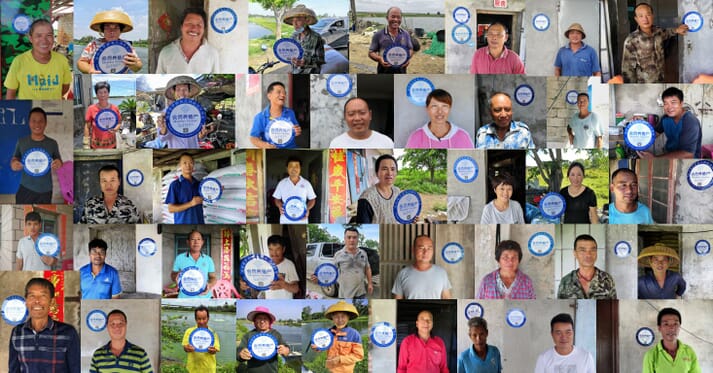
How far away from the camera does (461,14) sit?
4680 mm

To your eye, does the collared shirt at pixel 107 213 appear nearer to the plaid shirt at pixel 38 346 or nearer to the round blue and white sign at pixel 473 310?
the plaid shirt at pixel 38 346

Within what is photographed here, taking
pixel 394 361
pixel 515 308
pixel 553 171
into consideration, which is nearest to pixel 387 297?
pixel 394 361

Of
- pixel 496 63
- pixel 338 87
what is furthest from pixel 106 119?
pixel 496 63

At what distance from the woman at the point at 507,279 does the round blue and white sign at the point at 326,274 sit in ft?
2.51

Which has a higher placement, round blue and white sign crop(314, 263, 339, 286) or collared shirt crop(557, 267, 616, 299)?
round blue and white sign crop(314, 263, 339, 286)

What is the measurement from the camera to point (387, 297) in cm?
467

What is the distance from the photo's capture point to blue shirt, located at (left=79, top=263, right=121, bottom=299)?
4.66 m

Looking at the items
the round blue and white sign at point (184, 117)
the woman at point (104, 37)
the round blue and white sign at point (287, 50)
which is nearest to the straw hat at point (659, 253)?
the round blue and white sign at point (287, 50)

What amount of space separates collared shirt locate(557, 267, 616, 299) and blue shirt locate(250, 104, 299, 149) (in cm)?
160

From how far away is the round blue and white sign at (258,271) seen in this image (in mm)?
4660

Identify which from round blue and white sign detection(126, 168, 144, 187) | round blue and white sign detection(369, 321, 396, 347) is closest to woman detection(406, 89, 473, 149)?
round blue and white sign detection(369, 321, 396, 347)

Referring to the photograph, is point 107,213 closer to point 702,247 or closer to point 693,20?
point 702,247

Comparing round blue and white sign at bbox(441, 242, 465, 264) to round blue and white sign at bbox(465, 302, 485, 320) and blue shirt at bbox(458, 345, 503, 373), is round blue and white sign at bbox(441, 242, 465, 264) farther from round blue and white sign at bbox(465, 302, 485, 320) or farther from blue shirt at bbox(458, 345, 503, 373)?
blue shirt at bbox(458, 345, 503, 373)

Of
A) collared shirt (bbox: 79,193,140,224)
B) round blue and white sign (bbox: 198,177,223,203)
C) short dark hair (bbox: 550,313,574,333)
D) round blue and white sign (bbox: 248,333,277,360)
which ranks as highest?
round blue and white sign (bbox: 198,177,223,203)
